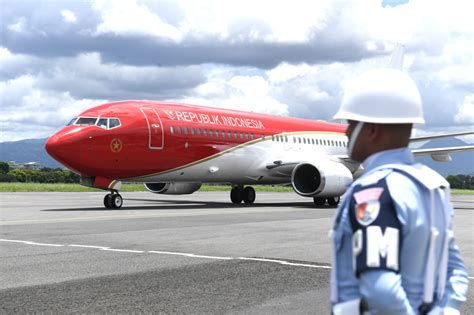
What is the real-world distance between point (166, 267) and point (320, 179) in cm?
1637

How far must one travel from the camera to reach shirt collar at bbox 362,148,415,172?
2.28m

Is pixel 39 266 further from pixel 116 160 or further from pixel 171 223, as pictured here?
pixel 116 160

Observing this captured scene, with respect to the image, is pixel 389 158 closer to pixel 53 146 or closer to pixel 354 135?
pixel 354 135

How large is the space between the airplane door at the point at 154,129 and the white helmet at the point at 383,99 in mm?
20450

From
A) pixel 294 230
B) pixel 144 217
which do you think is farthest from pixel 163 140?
pixel 294 230

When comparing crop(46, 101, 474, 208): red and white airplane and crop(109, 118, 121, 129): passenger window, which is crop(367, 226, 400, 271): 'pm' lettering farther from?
crop(109, 118, 121, 129): passenger window

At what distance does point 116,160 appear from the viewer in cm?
2186

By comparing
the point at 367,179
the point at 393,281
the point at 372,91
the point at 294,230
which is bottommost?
the point at 294,230

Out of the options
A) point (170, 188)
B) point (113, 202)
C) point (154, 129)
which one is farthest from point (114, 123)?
point (170, 188)

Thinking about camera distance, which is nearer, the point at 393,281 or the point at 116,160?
the point at 393,281

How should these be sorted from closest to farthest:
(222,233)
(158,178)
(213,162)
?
(222,233)
(158,178)
(213,162)

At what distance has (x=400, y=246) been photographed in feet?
6.98

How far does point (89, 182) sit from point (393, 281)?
20.8 m

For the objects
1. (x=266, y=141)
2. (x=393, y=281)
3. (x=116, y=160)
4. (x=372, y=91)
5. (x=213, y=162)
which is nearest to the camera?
(x=393, y=281)
